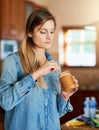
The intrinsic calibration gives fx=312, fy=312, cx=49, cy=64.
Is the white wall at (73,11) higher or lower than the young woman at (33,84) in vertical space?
higher

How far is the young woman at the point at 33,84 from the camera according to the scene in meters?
1.30

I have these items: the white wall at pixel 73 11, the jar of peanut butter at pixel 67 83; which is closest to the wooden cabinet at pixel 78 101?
the white wall at pixel 73 11

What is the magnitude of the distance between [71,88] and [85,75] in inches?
188

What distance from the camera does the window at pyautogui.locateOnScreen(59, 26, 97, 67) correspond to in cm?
617

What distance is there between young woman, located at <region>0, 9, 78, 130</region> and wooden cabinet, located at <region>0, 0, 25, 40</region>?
293 centimetres

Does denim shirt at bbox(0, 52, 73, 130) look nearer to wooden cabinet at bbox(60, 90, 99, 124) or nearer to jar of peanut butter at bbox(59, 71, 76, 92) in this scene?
jar of peanut butter at bbox(59, 71, 76, 92)

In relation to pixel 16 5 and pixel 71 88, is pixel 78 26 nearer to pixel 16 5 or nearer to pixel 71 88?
pixel 16 5

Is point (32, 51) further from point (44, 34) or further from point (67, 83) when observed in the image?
point (67, 83)

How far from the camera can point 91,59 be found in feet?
20.2

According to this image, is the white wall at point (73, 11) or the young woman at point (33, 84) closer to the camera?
the young woman at point (33, 84)

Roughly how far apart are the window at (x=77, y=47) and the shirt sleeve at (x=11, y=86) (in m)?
4.87

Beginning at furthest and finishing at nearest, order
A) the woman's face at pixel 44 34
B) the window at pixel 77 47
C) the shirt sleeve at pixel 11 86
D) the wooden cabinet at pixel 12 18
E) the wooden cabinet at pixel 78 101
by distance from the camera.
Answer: the window at pixel 77 47 < the wooden cabinet at pixel 78 101 < the wooden cabinet at pixel 12 18 < the woman's face at pixel 44 34 < the shirt sleeve at pixel 11 86

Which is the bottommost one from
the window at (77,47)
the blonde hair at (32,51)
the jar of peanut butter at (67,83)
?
the window at (77,47)

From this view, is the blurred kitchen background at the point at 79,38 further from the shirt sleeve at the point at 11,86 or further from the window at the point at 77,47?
the shirt sleeve at the point at 11,86
